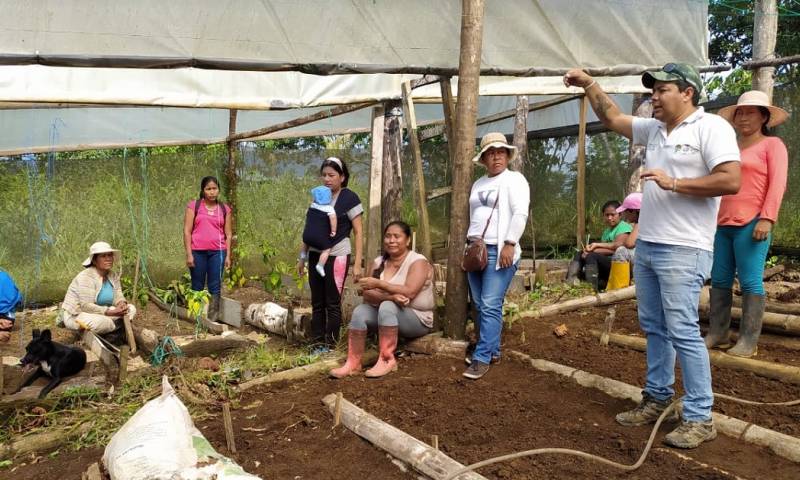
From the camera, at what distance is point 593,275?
7.08m

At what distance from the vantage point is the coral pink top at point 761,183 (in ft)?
13.7

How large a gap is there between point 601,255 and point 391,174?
262 cm

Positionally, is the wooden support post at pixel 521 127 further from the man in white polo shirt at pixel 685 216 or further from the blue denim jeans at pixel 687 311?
the blue denim jeans at pixel 687 311

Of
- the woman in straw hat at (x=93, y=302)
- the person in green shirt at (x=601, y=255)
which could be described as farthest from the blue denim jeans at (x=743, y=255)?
the woman in straw hat at (x=93, y=302)

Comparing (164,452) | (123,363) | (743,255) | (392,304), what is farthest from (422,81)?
(164,452)

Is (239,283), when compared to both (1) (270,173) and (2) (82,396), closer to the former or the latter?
(1) (270,173)

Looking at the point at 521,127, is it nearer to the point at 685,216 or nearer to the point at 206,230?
the point at 206,230

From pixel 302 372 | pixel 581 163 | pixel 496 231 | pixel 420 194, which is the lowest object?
pixel 302 372

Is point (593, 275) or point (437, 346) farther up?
point (593, 275)

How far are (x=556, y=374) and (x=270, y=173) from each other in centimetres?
650

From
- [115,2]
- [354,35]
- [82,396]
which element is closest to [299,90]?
[354,35]

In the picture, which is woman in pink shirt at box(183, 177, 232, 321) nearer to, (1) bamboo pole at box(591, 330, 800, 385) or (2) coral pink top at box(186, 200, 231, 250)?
(2) coral pink top at box(186, 200, 231, 250)

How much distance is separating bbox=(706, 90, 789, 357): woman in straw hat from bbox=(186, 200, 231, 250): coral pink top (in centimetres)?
484

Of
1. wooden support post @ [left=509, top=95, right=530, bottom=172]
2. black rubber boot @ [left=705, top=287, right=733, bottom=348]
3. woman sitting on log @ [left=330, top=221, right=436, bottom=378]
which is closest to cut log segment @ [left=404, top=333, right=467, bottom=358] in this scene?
woman sitting on log @ [left=330, top=221, right=436, bottom=378]
